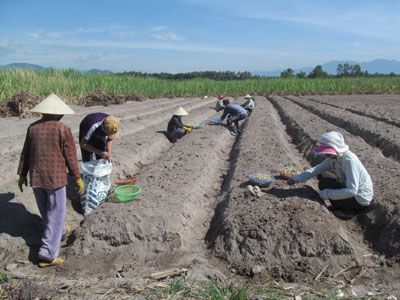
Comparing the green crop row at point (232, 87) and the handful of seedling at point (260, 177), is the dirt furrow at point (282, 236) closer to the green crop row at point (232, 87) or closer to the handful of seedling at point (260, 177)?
the handful of seedling at point (260, 177)

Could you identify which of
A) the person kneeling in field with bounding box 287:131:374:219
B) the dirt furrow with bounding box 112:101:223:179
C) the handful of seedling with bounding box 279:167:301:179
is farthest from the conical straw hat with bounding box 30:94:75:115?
the handful of seedling with bounding box 279:167:301:179

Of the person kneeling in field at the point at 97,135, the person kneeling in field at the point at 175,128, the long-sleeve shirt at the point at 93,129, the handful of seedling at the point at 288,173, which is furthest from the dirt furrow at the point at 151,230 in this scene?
the person kneeling in field at the point at 175,128

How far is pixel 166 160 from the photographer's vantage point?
244 inches

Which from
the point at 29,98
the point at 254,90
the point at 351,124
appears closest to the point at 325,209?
the point at 351,124

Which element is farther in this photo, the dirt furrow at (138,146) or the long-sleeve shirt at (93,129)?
the dirt furrow at (138,146)

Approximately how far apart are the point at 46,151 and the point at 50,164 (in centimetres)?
13

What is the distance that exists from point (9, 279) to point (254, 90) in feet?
74.2

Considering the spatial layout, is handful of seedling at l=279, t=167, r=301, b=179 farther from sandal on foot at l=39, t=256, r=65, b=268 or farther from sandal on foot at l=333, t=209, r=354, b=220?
sandal on foot at l=39, t=256, r=65, b=268

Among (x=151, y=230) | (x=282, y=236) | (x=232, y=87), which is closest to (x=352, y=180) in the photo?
(x=282, y=236)

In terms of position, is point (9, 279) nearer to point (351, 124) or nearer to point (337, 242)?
point (337, 242)

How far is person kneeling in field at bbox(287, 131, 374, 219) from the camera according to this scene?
339cm

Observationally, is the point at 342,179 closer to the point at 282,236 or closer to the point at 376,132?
the point at 282,236

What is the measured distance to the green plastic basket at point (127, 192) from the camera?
395 cm

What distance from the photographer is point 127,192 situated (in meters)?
4.24
